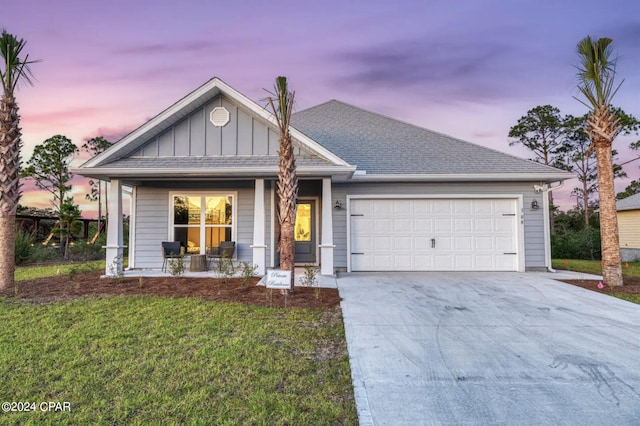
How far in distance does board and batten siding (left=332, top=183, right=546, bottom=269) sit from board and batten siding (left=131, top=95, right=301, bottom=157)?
2573 millimetres

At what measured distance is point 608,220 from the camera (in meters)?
7.64

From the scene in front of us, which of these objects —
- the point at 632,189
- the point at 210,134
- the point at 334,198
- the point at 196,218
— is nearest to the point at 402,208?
the point at 334,198

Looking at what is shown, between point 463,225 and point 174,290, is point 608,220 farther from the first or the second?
point 174,290

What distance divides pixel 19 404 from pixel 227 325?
7.47 ft

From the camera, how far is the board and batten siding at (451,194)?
9633mm

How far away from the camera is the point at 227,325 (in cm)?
466

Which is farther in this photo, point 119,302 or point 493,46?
point 493,46

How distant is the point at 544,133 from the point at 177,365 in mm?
28235

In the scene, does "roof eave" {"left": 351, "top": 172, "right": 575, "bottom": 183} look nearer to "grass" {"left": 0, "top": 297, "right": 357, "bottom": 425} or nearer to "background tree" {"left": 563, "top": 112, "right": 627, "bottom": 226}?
"grass" {"left": 0, "top": 297, "right": 357, "bottom": 425}

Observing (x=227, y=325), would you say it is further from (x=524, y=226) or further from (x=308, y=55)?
(x=308, y=55)

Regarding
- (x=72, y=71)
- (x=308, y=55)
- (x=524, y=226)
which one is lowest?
(x=524, y=226)

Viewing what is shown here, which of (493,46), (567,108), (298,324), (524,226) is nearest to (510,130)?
(567,108)

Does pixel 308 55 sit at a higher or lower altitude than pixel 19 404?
higher

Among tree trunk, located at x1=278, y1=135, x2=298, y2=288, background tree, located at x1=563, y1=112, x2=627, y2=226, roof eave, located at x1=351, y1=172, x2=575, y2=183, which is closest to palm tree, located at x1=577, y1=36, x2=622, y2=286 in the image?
roof eave, located at x1=351, y1=172, x2=575, y2=183
